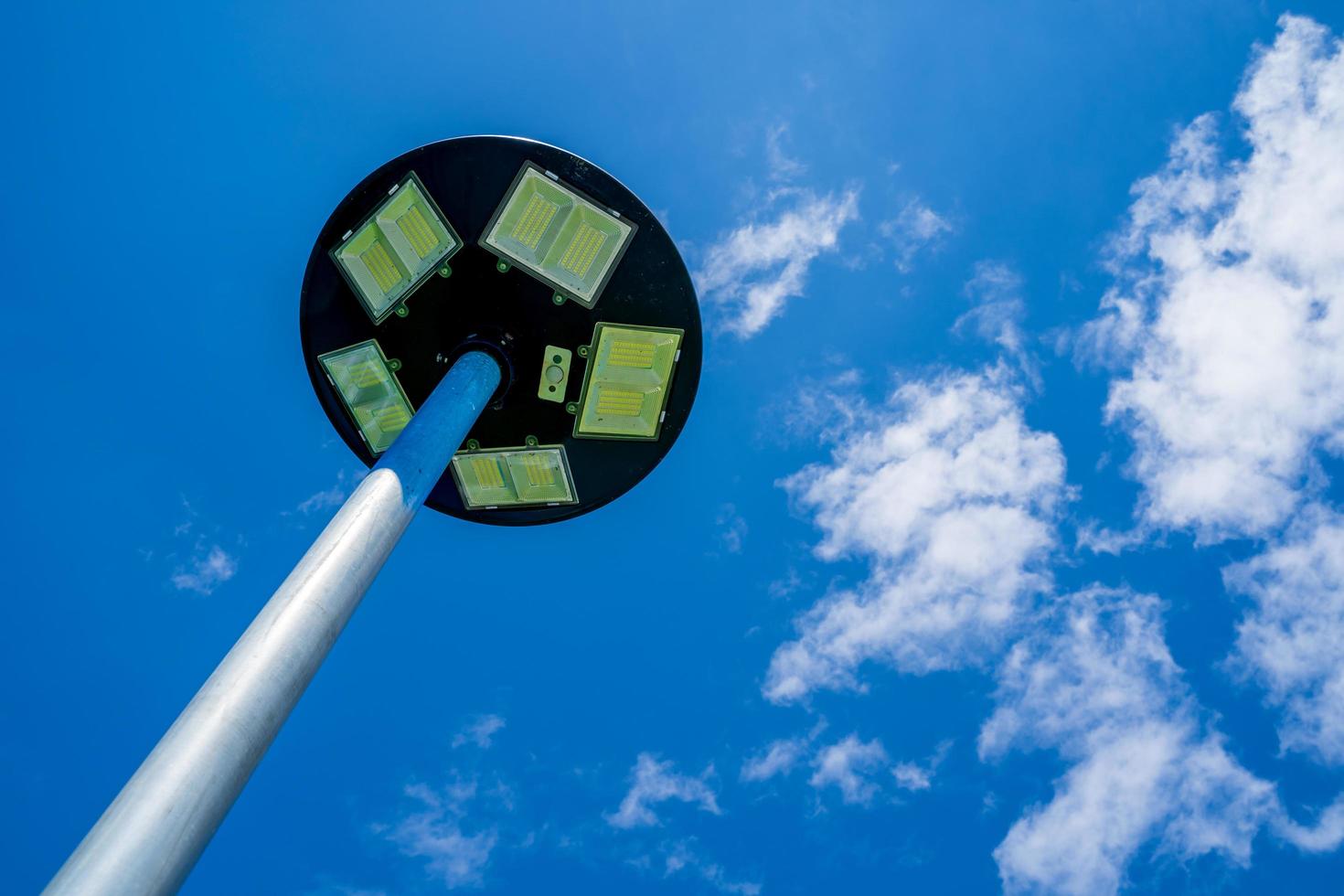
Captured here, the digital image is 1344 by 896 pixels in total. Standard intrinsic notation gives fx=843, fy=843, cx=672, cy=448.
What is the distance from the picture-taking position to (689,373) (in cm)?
1163

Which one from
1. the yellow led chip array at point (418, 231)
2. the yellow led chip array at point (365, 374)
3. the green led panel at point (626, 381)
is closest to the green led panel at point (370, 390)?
the yellow led chip array at point (365, 374)

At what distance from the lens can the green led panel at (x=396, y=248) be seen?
421 inches

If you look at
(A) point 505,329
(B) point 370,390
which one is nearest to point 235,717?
(A) point 505,329

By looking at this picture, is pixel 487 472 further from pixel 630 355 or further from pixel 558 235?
pixel 558 235

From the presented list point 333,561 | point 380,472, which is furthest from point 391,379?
point 333,561

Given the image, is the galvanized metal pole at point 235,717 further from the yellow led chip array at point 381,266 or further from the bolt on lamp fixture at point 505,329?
the yellow led chip array at point 381,266

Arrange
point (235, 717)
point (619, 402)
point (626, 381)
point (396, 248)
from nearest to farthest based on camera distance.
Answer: point (235, 717), point (396, 248), point (626, 381), point (619, 402)

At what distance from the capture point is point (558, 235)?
35.4ft

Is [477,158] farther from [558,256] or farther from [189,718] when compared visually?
[189,718]

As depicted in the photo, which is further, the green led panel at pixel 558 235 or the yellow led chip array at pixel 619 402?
the yellow led chip array at pixel 619 402

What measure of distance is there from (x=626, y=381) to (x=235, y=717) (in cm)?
770

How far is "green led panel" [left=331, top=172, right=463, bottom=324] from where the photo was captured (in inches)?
421

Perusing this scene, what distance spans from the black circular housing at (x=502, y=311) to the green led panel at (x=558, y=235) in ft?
0.38

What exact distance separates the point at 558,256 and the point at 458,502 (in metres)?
4.07
